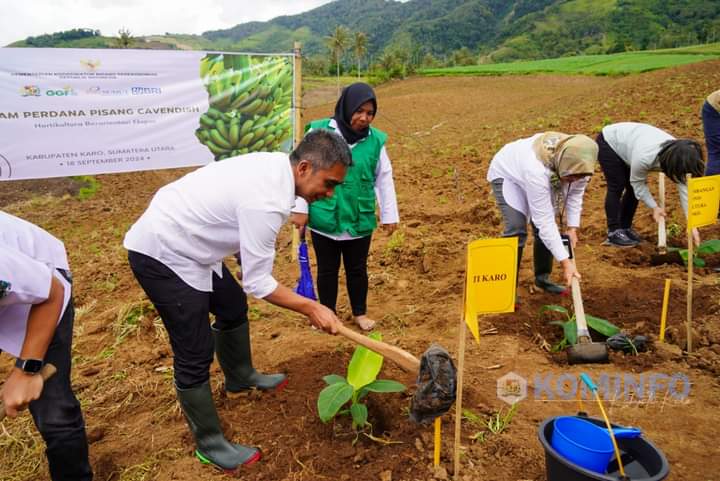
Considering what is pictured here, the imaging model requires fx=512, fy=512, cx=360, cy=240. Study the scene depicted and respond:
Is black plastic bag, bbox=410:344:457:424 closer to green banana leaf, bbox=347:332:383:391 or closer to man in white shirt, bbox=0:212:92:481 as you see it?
green banana leaf, bbox=347:332:383:391

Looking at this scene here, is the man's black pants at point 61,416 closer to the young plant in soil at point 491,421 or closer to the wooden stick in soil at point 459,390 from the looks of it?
the wooden stick in soil at point 459,390

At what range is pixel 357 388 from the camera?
7.23ft

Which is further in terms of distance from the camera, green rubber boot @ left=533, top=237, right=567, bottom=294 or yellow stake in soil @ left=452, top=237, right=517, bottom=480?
green rubber boot @ left=533, top=237, right=567, bottom=294

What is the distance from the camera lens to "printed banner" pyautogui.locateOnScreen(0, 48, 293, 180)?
3.55 metres

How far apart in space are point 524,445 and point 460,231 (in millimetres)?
3443

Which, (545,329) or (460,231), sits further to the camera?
(460,231)

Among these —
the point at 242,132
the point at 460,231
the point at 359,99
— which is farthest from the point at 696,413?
the point at 242,132

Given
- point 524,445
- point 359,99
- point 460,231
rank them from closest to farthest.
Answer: point 524,445 < point 359,99 < point 460,231

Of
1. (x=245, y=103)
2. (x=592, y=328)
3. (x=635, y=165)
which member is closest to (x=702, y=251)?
(x=635, y=165)

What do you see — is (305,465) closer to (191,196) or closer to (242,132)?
(191,196)

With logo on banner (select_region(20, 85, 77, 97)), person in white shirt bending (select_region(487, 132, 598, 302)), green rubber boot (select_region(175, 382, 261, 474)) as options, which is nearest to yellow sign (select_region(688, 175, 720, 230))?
person in white shirt bending (select_region(487, 132, 598, 302))

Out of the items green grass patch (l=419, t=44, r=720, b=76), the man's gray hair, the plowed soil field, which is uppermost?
green grass patch (l=419, t=44, r=720, b=76)

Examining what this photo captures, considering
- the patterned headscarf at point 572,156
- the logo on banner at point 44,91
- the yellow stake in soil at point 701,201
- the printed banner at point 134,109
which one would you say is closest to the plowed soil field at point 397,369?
the yellow stake in soil at point 701,201

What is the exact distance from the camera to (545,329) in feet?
10.6
